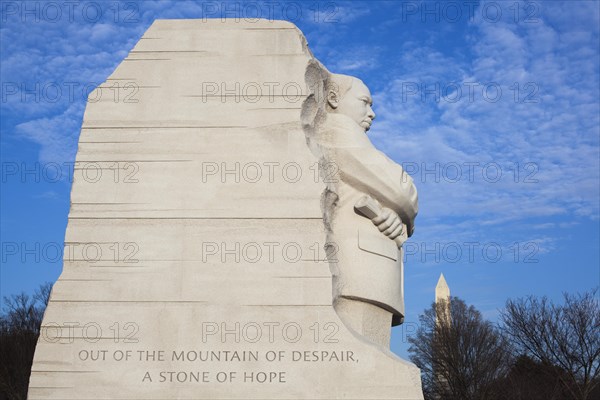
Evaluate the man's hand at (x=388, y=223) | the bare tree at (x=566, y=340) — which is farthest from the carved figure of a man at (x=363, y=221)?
the bare tree at (x=566, y=340)

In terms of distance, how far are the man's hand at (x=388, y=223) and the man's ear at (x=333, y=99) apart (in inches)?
52.2

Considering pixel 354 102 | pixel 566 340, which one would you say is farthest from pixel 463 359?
pixel 354 102

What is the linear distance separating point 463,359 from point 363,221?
27.1 metres

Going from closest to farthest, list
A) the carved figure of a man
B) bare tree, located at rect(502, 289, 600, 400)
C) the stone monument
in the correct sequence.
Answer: the stone monument, the carved figure of a man, bare tree, located at rect(502, 289, 600, 400)

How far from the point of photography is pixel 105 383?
242 inches

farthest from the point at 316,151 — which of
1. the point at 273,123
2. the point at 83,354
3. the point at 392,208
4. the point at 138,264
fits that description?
the point at 83,354

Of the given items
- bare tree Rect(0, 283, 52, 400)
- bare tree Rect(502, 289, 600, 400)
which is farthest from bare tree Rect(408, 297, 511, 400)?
bare tree Rect(0, 283, 52, 400)

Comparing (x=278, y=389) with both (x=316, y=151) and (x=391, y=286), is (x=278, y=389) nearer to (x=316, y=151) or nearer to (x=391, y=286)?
(x=391, y=286)

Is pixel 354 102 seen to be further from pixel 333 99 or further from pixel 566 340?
pixel 566 340

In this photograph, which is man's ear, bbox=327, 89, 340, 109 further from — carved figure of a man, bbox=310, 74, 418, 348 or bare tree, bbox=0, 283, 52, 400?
bare tree, bbox=0, 283, 52, 400

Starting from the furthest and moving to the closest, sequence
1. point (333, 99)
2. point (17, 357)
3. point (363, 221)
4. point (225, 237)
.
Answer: point (17, 357) < point (333, 99) < point (363, 221) < point (225, 237)

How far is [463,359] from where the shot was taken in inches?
1267

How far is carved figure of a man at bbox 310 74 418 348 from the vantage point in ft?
22.2

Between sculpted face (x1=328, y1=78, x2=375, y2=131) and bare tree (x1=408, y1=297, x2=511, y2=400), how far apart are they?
24650 mm
